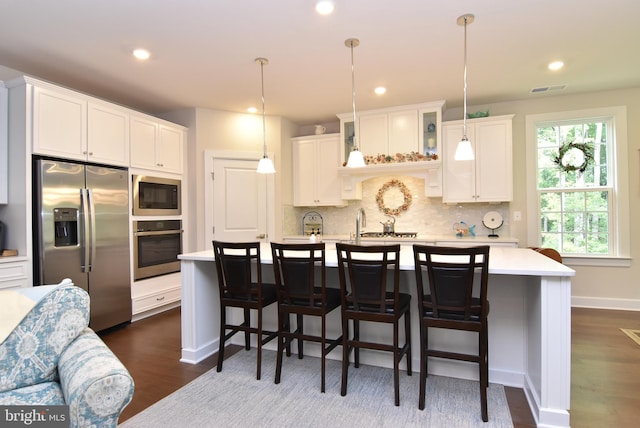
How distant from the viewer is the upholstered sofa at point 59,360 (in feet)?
4.36

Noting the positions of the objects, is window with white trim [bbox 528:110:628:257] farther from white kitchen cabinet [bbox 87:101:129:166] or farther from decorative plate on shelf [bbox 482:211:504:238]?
white kitchen cabinet [bbox 87:101:129:166]

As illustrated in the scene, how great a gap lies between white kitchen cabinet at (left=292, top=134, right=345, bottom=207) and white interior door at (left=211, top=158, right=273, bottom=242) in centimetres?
53

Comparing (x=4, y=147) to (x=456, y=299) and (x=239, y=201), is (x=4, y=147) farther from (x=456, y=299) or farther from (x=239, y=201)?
(x=456, y=299)

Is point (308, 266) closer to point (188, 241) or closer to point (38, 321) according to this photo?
point (38, 321)

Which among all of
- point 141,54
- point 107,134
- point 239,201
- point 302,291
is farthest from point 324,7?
point 239,201

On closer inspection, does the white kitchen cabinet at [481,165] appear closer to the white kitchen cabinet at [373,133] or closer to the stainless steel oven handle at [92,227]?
the white kitchen cabinet at [373,133]

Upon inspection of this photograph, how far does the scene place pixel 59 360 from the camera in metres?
1.58

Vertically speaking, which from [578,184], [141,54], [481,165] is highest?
[141,54]

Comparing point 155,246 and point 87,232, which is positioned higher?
point 87,232

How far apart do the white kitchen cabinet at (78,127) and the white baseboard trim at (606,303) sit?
5.46 metres

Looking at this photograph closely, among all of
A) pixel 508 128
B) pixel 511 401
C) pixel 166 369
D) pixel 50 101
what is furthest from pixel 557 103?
pixel 50 101

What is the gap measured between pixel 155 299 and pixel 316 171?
8.77 feet
